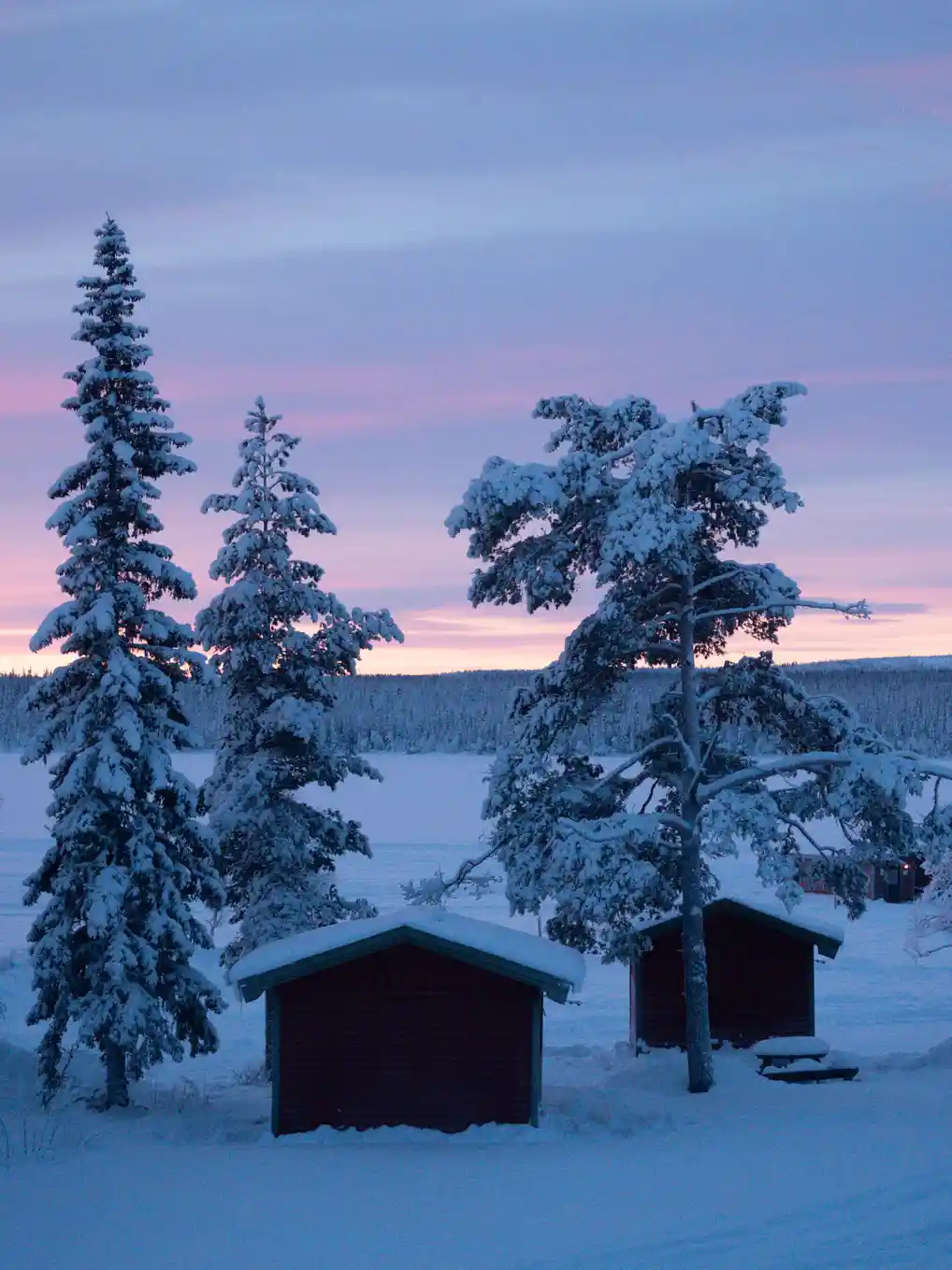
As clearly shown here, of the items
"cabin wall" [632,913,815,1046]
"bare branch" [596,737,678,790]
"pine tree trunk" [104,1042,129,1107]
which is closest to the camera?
"pine tree trunk" [104,1042,129,1107]

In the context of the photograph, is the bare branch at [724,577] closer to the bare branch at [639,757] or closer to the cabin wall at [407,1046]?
the bare branch at [639,757]

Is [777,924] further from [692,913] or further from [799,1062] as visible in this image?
[692,913]

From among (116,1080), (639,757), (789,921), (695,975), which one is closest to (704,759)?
(639,757)

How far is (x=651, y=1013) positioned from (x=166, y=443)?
50.2 feet

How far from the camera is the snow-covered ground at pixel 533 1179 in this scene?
45.8 feet

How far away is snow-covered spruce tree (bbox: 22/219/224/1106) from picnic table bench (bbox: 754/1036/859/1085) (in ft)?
33.3

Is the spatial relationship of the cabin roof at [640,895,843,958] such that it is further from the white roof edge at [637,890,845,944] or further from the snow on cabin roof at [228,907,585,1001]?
the snow on cabin roof at [228,907,585,1001]

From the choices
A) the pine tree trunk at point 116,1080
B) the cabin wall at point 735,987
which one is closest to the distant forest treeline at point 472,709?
the cabin wall at point 735,987

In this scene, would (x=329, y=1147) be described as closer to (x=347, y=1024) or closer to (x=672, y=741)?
(x=347, y=1024)

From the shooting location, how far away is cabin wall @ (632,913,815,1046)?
87.8 ft

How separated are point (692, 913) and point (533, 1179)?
21.9 ft

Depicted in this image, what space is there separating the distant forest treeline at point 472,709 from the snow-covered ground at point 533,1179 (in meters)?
108

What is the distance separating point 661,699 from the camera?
23.8 m

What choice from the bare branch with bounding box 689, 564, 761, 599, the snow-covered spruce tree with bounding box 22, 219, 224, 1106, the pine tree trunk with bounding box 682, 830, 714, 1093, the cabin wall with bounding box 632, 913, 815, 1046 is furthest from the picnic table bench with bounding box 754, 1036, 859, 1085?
the snow-covered spruce tree with bounding box 22, 219, 224, 1106
